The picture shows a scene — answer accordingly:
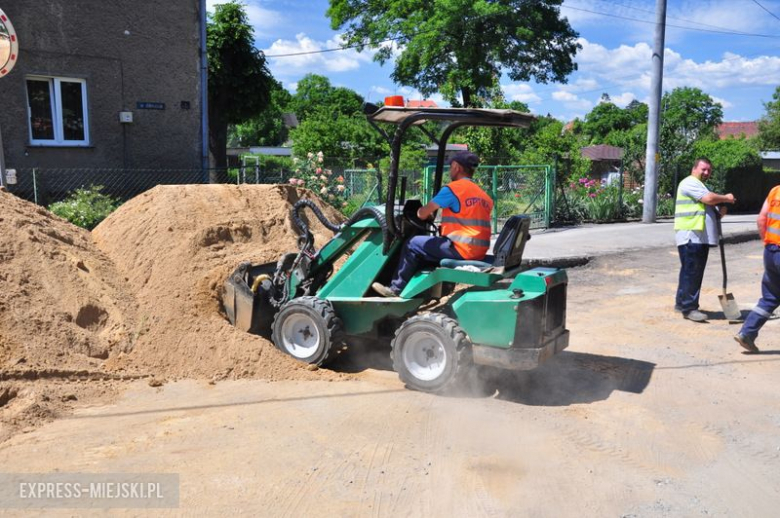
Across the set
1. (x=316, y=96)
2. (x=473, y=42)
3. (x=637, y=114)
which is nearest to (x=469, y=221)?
(x=473, y=42)

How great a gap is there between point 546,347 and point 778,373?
8.23 feet

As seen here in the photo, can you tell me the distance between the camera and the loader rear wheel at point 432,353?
17.4 ft

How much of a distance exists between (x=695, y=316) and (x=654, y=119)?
39.9 ft

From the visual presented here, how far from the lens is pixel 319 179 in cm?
1391

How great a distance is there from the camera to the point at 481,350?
5.34 m

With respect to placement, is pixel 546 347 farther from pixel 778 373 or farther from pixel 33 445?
pixel 33 445

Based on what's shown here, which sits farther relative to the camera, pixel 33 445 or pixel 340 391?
pixel 340 391

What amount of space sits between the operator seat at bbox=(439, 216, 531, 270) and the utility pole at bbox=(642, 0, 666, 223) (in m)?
14.5

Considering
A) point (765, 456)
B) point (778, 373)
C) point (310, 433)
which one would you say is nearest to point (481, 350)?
point (310, 433)

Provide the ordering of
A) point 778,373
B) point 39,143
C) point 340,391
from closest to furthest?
1. point 340,391
2. point 778,373
3. point 39,143

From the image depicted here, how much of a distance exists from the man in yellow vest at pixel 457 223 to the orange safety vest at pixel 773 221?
306 cm

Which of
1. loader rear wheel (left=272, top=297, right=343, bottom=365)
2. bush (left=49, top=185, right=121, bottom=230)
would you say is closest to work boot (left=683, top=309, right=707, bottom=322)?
loader rear wheel (left=272, top=297, right=343, bottom=365)

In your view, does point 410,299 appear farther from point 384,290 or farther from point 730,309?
point 730,309

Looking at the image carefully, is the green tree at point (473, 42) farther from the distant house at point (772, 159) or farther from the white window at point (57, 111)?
the distant house at point (772, 159)
